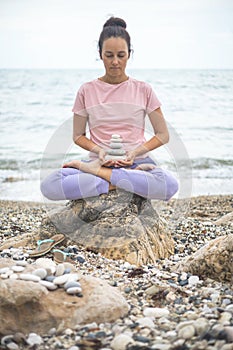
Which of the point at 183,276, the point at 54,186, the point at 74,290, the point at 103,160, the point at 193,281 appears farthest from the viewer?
the point at 54,186

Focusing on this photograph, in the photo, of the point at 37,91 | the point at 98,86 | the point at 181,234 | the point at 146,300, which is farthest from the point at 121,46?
the point at 37,91

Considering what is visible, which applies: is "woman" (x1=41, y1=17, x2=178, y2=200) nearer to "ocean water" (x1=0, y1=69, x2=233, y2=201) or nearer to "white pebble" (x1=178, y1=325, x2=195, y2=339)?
"ocean water" (x1=0, y1=69, x2=233, y2=201)

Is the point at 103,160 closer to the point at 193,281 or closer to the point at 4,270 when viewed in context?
the point at 193,281

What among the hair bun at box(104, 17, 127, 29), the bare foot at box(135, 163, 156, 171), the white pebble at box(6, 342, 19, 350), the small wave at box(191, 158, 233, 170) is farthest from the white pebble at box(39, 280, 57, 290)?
the small wave at box(191, 158, 233, 170)

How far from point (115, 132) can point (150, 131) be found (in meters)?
0.44

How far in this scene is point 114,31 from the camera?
4.40m

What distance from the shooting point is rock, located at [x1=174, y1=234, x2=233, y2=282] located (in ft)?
11.5

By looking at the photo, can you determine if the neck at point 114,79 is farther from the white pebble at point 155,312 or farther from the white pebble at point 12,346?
the white pebble at point 12,346

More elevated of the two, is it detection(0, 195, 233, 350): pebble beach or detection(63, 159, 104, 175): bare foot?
detection(63, 159, 104, 175): bare foot

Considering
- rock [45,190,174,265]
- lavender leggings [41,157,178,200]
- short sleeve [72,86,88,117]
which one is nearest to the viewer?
rock [45,190,174,265]

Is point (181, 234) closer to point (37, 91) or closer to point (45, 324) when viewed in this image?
point (45, 324)

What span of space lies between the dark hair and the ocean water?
831 millimetres

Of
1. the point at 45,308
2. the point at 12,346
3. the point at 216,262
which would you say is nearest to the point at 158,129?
the point at 216,262

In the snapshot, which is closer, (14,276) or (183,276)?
(14,276)
